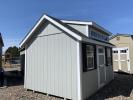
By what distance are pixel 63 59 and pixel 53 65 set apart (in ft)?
2.55

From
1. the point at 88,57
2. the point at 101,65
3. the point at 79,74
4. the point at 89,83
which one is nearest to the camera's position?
the point at 79,74

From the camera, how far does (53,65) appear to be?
32.7 ft

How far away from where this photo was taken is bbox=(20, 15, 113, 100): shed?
353 inches

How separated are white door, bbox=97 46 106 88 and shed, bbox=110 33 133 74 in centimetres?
837

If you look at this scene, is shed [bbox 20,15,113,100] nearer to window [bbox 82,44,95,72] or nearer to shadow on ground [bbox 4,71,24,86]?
window [bbox 82,44,95,72]

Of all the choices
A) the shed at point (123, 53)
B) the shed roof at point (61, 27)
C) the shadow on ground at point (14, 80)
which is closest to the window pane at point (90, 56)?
the shed roof at point (61, 27)

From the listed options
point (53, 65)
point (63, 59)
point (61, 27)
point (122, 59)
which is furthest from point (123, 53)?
point (61, 27)

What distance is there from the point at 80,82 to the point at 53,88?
6.13 ft

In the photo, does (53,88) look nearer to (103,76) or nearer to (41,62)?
(41,62)

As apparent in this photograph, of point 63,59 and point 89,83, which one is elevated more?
point 63,59

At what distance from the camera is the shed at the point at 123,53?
20.5 m

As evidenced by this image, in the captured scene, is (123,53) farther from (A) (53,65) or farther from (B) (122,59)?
(A) (53,65)

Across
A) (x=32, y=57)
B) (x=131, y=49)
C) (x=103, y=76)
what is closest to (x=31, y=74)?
(x=32, y=57)

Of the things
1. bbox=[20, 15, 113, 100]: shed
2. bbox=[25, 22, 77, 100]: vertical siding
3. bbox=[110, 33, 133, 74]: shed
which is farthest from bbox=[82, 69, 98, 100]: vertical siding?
bbox=[110, 33, 133, 74]: shed
